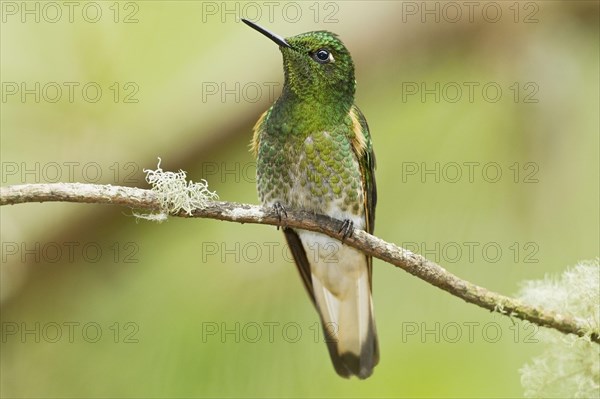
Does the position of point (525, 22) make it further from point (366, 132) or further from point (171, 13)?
point (171, 13)

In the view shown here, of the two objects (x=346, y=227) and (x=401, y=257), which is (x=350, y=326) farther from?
(x=401, y=257)

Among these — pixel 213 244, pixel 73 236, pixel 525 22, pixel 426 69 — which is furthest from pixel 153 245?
pixel 525 22

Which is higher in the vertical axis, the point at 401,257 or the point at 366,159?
the point at 366,159

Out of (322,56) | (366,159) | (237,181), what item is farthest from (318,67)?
(237,181)

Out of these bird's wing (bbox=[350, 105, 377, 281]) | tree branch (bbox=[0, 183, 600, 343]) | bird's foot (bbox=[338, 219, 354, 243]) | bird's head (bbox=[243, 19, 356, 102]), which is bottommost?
tree branch (bbox=[0, 183, 600, 343])

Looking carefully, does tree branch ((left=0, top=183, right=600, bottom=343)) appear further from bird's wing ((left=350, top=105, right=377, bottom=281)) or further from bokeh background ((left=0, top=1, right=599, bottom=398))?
bird's wing ((left=350, top=105, right=377, bottom=281))

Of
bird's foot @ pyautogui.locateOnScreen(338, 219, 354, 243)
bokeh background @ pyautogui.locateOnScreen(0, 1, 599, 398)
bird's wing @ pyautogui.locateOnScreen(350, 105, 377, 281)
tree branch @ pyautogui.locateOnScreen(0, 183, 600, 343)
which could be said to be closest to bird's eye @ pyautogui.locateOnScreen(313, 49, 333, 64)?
bokeh background @ pyautogui.locateOnScreen(0, 1, 599, 398)
